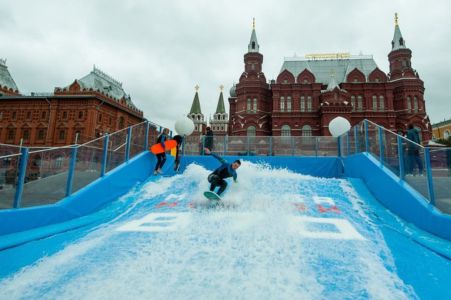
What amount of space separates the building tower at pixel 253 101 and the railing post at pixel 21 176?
113 ft

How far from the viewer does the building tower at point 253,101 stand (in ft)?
Result: 130

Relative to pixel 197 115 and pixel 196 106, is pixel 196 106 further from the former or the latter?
pixel 197 115

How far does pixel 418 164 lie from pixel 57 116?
5028cm

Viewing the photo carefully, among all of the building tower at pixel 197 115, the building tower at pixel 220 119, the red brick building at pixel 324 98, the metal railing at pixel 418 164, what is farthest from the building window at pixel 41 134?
the building tower at pixel 220 119

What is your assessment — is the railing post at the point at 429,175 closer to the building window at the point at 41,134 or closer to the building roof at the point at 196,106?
the building window at the point at 41,134

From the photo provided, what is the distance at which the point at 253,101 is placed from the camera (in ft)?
134

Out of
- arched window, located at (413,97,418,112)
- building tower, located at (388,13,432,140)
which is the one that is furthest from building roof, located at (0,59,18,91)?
arched window, located at (413,97,418,112)

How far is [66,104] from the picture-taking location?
4359cm

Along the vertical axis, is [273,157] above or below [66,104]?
below

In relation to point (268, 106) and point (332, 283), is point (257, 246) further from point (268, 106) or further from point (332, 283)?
point (268, 106)

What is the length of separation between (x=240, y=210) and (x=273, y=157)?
8178mm

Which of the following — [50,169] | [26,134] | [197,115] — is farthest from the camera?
[197,115]

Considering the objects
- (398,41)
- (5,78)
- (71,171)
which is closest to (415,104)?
(398,41)

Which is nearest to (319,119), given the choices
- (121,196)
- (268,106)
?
(268,106)
